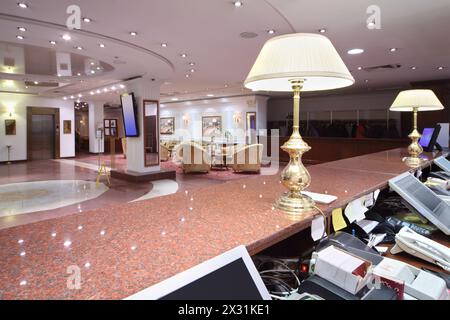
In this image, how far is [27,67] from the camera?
7.50 m

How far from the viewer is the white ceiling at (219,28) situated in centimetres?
337

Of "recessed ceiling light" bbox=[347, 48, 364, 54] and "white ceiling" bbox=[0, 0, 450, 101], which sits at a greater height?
"recessed ceiling light" bbox=[347, 48, 364, 54]

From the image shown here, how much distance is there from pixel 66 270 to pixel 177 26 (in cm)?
402

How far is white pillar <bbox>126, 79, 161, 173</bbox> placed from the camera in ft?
26.2

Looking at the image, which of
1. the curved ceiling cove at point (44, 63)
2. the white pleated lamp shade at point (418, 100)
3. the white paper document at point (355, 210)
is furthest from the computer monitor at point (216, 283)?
the curved ceiling cove at point (44, 63)

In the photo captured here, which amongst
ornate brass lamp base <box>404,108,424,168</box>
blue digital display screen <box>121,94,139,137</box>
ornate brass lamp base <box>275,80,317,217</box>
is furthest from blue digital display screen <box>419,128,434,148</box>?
blue digital display screen <box>121,94,139,137</box>

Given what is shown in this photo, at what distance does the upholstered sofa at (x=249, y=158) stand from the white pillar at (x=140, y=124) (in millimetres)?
2549

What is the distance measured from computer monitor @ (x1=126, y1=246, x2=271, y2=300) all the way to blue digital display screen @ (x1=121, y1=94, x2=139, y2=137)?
781 cm

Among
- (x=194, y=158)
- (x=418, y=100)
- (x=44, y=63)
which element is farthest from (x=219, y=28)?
(x=44, y=63)

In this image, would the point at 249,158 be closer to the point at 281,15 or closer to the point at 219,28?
the point at 219,28

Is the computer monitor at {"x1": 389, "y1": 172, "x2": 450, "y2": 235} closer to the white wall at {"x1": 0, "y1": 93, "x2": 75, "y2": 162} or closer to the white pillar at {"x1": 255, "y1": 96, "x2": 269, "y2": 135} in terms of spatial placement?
the white pillar at {"x1": 255, "y1": 96, "x2": 269, "y2": 135}
